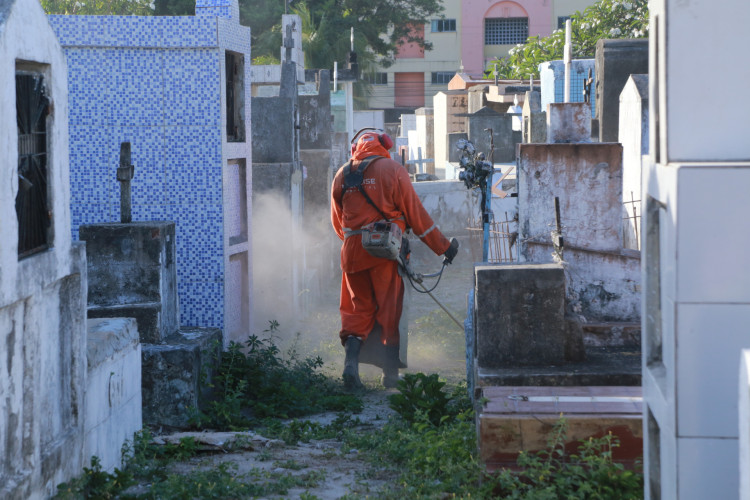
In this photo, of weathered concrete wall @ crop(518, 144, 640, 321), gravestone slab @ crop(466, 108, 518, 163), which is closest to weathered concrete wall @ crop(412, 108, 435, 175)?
Result: gravestone slab @ crop(466, 108, 518, 163)

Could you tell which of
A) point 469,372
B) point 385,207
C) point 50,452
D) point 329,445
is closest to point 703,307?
point 50,452

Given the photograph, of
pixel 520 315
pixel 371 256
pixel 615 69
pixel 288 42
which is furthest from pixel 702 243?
pixel 615 69

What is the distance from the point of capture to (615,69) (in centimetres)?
1379

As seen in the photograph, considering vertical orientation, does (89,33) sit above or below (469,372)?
above

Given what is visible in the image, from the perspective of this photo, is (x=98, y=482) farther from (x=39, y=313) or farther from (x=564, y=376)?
(x=564, y=376)

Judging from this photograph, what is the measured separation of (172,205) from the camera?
7742 millimetres

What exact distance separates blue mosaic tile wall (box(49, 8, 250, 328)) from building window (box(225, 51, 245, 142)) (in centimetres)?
49

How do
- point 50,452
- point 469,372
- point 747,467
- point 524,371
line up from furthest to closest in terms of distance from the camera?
point 469,372
point 524,371
point 50,452
point 747,467

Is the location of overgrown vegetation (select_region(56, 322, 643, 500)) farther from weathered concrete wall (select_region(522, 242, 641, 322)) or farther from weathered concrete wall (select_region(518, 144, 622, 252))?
weathered concrete wall (select_region(518, 144, 622, 252))

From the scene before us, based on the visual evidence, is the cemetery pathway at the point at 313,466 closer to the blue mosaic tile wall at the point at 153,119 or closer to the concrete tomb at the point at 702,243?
the concrete tomb at the point at 702,243

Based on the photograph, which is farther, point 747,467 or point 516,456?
point 516,456

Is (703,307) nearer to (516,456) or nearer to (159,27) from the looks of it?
(516,456)

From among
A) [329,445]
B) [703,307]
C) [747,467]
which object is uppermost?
[703,307]

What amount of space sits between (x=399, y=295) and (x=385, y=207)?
77cm
